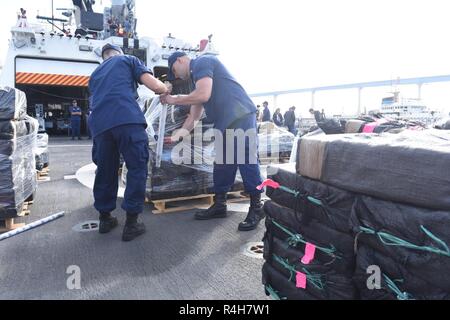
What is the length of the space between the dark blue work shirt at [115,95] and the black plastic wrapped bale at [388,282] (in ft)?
6.58

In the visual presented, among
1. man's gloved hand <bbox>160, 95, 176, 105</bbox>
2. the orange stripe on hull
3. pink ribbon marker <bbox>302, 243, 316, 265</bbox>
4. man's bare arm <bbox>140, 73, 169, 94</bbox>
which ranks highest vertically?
the orange stripe on hull

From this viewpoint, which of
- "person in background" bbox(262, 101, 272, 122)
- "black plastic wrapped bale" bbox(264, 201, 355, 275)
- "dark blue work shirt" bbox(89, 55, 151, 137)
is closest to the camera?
"black plastic wrapped bale" bbox(264, 201, 355, 275)

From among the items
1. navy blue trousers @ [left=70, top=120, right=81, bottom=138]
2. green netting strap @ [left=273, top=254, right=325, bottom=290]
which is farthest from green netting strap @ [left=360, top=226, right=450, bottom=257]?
navy blue trousers @ [left=70, top=120, right=81, bottom=138]

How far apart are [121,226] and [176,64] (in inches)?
62.3

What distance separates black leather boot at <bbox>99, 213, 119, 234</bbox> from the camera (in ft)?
9.36

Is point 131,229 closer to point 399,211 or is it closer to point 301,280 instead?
point 301,280

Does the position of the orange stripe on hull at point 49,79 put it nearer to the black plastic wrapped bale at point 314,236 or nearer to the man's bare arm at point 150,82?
the man's bare arm at point 150,82

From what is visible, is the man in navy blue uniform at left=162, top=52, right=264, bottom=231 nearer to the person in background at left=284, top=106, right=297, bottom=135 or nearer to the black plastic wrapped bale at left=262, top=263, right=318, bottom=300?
the black plastic wrapped bale at left=262, top=263, right=318, bottom=300

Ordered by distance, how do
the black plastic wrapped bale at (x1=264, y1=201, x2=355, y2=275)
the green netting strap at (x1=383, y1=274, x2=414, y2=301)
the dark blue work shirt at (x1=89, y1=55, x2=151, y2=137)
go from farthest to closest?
the dark blue work shirt at (x1=89, y1=55, x2=151, y2=137) → the black plastic wrapped bale at (x1=264, y1=201, x2=355, y2=275) → the green netting strap at (x1=383, y1=274, x2=414, y2=301)

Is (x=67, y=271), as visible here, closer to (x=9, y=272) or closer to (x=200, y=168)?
(x=9, y=272)

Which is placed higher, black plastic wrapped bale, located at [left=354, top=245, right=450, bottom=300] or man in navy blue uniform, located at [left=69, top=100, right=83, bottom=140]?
man in navy blue uniform, located at [left=69, top=100, right=83, bottom=140]

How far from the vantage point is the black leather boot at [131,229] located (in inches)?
105

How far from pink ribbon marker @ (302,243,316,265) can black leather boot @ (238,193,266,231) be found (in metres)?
1.41

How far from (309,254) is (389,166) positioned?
1.75 ft
